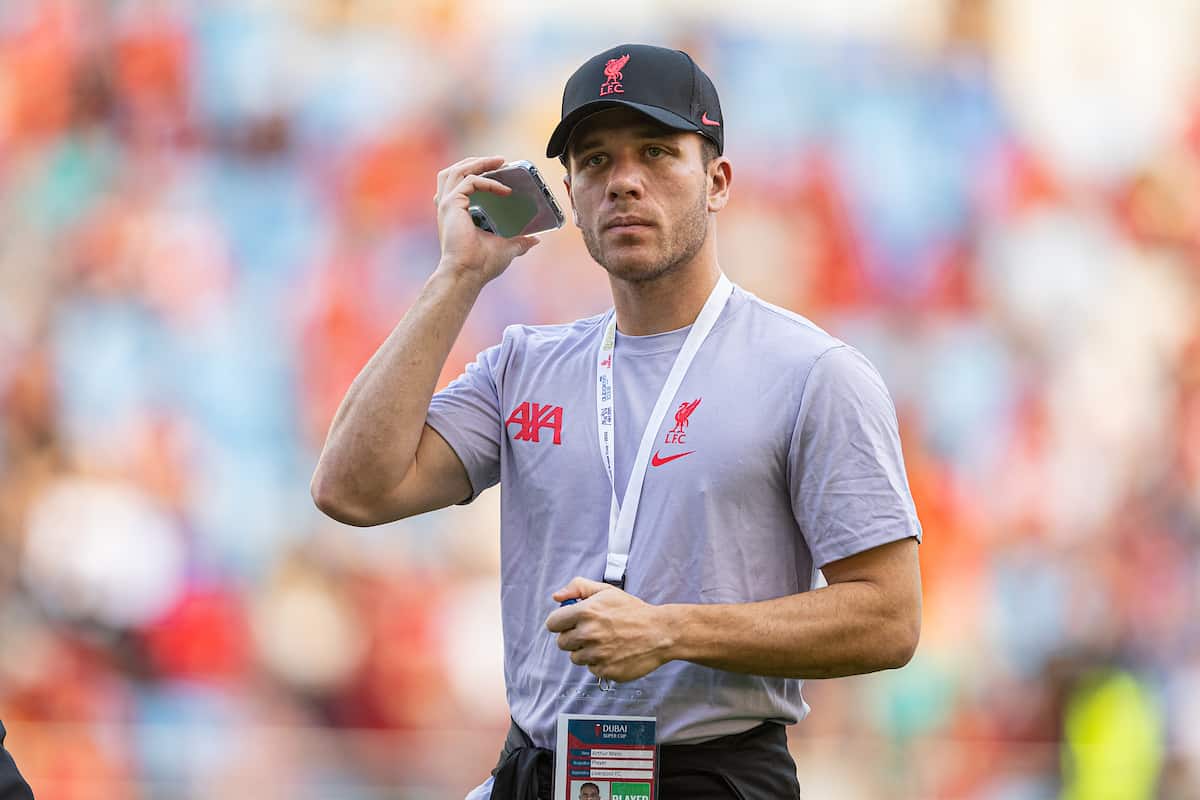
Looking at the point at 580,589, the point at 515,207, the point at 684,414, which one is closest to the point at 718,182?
the point at 515,207

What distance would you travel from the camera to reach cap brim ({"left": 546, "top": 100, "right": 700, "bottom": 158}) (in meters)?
2.24

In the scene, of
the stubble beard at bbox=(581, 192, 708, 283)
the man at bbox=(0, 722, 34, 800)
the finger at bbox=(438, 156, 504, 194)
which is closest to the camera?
the man at bbox=(0, 722, 34, 800)

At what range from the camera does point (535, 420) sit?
235cm

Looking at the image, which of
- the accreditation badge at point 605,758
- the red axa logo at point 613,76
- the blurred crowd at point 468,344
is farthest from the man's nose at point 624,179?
the blurred crowd at point 468,344

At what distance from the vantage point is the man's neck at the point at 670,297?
91.9 inches

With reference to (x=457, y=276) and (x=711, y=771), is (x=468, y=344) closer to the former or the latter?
(x=457, y=276)

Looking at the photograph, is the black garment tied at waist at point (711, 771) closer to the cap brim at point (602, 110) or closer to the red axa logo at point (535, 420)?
the red axa logo at point (535, 420)

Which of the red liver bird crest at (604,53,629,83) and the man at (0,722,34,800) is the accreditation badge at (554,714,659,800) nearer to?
the man at (0,722,34,800)

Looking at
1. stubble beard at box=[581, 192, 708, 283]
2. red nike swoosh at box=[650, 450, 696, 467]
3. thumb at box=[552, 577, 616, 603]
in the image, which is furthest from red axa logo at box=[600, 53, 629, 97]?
thumb at box=[552, 577, 616, 603]

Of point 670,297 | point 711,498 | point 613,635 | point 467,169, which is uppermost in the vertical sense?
point 467,169

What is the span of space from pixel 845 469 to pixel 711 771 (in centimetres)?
48

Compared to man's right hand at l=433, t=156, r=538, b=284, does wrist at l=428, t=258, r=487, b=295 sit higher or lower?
lower

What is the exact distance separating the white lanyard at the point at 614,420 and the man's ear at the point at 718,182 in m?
0.13

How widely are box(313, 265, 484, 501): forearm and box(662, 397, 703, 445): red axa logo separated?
385mm
